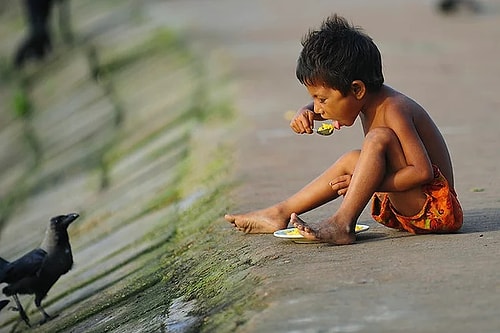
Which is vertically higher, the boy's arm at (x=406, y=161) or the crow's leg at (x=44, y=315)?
the boy's arm at (x=406, y=161)

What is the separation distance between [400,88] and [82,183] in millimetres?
3055

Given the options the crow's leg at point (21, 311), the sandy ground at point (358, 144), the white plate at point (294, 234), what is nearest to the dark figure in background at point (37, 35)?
the sandy ground at point (358, 144)

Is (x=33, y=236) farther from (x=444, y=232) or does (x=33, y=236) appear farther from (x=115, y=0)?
(x=115, y=0)

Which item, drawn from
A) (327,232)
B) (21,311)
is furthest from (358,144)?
(327,232)

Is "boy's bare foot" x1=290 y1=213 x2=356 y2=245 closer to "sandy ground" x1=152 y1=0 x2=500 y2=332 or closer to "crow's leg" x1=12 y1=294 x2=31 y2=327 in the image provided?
"sandy ground" x1=152 y1=0 x2=500 y2=332

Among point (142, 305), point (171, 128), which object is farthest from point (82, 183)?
point (142, 305)

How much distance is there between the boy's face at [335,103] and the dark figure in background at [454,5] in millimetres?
11917

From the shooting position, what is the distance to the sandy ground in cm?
424

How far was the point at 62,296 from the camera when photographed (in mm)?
7102

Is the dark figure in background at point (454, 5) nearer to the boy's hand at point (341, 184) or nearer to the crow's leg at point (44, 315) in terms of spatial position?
the crow's leg at point (44, 315)

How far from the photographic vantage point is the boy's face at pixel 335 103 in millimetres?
5359

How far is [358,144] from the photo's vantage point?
8648 millimetres

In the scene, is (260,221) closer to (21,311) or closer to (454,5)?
(21,311)

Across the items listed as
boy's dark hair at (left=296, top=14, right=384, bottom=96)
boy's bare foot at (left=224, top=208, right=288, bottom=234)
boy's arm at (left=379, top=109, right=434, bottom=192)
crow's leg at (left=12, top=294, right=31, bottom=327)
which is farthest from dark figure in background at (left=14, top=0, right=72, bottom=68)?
boy's arm at (left=379, top=109, right=434, bottom=192)
